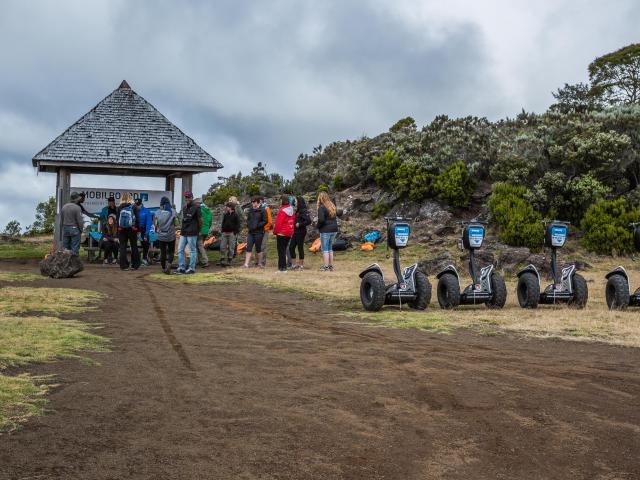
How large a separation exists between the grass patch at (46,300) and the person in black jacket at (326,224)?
6.29 meters

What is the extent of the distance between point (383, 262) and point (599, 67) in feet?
97.7

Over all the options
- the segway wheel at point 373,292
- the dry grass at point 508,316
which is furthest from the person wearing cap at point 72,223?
the segway wheel at point 373,292

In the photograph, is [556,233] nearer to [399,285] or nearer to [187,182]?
[399,285]

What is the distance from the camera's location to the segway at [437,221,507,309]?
10570 mm

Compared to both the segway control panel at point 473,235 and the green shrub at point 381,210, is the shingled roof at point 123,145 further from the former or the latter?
the segway control panel at point 473,235

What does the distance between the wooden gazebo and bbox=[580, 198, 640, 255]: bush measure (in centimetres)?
1136

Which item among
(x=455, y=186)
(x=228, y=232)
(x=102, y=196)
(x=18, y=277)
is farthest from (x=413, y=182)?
(x=18, y=277)

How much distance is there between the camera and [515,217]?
65.2 ft

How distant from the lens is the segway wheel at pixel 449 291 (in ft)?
34.6

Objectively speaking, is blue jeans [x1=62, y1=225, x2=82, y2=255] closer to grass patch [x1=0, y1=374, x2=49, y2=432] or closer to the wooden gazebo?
the wooden gazebo

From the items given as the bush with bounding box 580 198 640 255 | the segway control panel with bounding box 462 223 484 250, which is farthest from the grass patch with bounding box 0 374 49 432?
the bush with bounding box 580 198 640 255

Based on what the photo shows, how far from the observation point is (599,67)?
41938mm

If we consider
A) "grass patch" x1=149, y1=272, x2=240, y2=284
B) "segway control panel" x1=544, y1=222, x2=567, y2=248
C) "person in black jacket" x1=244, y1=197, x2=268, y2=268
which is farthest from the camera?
"person in black jacket" x1=244, y1=197, x2=268, y2=268

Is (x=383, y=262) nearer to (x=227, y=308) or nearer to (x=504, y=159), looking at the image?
(x=504, y=159)
